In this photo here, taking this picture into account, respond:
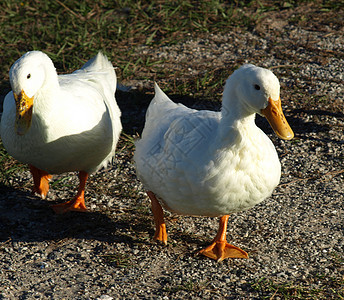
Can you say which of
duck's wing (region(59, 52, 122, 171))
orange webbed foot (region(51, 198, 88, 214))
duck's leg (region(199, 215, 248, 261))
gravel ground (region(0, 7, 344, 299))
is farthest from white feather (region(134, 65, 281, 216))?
orange webbed foot (region(51, 198, 88, 214))

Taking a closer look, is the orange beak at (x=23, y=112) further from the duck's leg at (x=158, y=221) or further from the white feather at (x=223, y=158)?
the duck's leg at (x=158, y=221)

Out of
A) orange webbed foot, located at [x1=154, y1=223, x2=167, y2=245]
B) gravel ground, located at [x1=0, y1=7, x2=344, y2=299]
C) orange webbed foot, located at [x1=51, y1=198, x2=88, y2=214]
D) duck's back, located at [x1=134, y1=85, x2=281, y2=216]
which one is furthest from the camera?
orange webbed foot, located at [x1=51, y1=198, x2=88, y2=214]

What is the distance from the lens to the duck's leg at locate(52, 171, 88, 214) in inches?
187

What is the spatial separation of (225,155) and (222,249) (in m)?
0.91

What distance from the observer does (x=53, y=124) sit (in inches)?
166

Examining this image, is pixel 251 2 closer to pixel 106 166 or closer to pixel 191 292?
pixel 106 166

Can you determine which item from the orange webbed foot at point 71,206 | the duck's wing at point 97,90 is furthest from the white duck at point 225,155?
the orange webbed foot at point 71,206

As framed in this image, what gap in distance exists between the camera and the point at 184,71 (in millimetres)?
6926

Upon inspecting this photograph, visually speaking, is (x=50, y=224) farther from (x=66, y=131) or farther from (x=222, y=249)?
(x=222, y=249)

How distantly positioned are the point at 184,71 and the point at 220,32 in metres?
1.18

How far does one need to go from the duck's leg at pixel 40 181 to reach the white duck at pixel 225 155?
126 cm

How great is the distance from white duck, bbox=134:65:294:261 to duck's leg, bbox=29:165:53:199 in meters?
1.26

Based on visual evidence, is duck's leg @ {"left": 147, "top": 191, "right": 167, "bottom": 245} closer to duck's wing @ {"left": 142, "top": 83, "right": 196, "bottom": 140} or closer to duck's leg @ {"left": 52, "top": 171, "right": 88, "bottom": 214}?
duck's wing @ {"left": 142, "top": 83, "right": 196, "bottom": 140}

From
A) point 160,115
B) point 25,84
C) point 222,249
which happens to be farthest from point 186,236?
point 25,84
